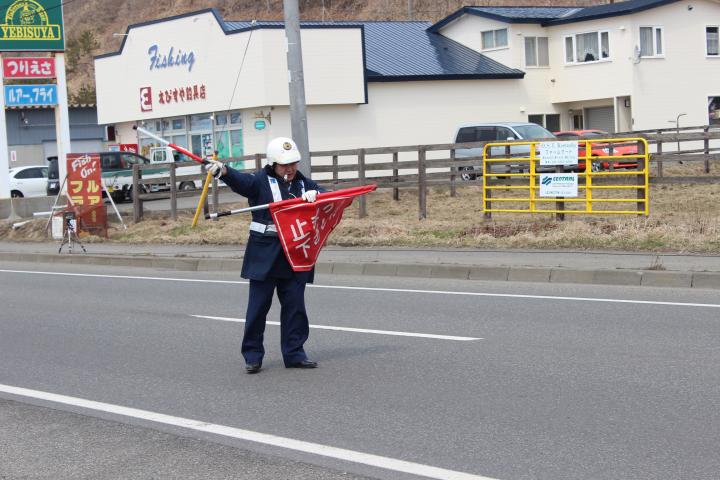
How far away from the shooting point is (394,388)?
8023 millimetres

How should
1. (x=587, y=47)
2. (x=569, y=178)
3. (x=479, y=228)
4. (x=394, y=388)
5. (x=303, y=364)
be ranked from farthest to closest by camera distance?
(x=587, y=47), (x=479, y=228), (x=569, y=178), (x=303, y=364), (x=394, y=388)

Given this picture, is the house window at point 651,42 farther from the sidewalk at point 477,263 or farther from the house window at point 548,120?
the sidewalk at point 477,263

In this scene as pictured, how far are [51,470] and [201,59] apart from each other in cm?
3421

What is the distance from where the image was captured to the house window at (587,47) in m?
42.0

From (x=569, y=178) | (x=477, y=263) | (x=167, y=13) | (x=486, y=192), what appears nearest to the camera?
(x=477, y=263)

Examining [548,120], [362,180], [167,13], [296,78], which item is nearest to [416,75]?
[548,120]

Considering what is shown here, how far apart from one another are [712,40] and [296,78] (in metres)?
29.5

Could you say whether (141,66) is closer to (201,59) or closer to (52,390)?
(201,59)

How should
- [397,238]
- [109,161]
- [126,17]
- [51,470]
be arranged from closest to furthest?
1. [51,470]
2. [397,238]
3. [109,161]
4. [126,17]

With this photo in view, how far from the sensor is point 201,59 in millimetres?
39344

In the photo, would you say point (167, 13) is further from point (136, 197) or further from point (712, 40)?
point (136, 197)

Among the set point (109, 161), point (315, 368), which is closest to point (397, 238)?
point (315, 368)

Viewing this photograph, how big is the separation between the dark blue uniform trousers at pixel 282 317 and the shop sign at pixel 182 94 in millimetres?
31493

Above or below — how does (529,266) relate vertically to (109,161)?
below
